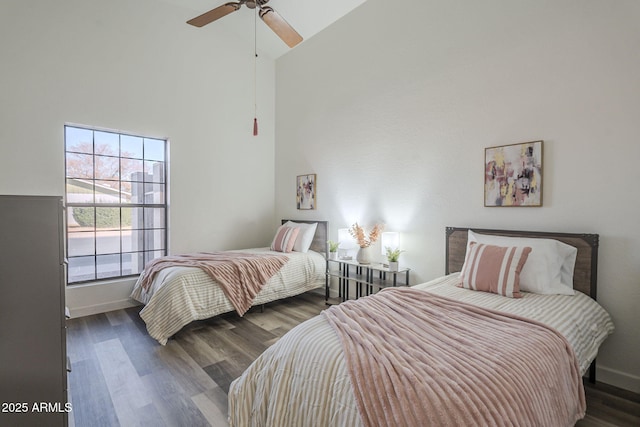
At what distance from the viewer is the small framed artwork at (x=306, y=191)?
4.45 m

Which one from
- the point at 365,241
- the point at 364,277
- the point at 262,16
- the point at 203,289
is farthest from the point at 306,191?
the point at 262,16

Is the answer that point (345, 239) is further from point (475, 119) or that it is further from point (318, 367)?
point (318, 367)

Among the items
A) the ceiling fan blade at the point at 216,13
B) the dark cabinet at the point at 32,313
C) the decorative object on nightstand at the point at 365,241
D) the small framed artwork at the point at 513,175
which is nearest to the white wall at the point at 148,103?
the ceiling fan blade at the point at 216,13

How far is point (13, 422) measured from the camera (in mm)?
1211

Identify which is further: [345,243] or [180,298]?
[345,243]

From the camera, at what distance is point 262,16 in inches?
112

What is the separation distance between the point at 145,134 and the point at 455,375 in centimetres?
421

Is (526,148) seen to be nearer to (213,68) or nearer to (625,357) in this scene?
(625,357)

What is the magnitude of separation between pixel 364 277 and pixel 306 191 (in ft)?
5.59

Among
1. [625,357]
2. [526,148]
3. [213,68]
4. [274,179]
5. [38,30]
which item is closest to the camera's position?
[625,357]

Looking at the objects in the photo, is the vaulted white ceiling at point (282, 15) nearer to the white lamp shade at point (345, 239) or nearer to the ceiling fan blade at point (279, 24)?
the ceiling fan blade at point (279, 24)

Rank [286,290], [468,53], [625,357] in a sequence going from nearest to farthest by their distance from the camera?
[625,357], [468,53], [286,290]

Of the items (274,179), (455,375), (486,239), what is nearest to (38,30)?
(274,179)

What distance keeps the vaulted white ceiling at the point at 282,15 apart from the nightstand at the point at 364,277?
3318 millimetres
